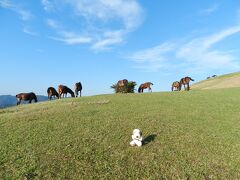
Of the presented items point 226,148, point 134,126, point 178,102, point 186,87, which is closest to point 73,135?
point 134,126

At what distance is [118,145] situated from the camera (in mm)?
13039

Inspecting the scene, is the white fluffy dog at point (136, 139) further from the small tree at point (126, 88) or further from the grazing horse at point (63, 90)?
the small tree at point (126, 88)

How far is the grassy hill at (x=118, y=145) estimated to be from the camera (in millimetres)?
10859

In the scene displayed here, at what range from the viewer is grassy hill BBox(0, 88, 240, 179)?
1086cm

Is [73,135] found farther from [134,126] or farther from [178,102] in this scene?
[178,102]

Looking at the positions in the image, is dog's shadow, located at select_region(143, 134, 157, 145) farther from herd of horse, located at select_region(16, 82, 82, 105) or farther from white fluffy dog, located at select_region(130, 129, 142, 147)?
herd of horse, located at select_region(16, 82, 82, 105)

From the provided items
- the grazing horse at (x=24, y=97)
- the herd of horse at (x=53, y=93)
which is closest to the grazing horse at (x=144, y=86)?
the herd of horse at (x=53, y=93)

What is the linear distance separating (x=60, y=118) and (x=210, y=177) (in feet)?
31.7

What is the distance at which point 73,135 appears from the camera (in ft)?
46.5

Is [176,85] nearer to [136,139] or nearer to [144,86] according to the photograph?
[144,86]

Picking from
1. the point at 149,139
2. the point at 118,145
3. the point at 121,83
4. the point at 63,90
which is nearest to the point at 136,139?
the point at 118,145

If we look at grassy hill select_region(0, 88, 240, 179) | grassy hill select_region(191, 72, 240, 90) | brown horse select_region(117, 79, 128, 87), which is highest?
brown horse select_region(117, 79, 128, 87)

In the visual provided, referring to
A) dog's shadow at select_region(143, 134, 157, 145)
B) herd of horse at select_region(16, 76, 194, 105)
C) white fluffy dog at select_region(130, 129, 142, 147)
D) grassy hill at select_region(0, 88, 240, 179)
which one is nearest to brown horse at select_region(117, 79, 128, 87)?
herd of horse at select_region(16, 76, 194, 105)

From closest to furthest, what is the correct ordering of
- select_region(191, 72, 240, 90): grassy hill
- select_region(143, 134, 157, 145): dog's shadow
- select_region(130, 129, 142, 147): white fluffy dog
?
select_region(130, 129, 142, 147): white fluffy dog < select_region(143, 134, 157, 145): dog's shadow < select_region(191, 72, 240, 90): grassy hill
